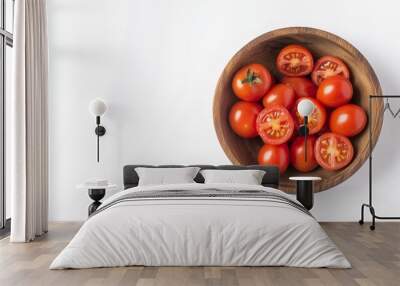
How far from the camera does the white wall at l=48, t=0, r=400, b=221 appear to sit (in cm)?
635

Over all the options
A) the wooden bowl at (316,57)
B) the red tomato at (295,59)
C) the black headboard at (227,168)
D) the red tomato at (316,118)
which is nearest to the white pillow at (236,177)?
the black headboard at (227,168)

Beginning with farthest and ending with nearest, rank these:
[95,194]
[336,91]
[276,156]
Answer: [276,156]
[336,91]
[95,194]

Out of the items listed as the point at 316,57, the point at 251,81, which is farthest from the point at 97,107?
the point at 316,57

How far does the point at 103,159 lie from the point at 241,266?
2.83 m

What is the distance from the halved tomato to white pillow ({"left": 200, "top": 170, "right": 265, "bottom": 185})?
50 cm

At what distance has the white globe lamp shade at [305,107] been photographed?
5895mm

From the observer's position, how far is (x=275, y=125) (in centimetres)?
610

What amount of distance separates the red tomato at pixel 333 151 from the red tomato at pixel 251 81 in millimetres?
834

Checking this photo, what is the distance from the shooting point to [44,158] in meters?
5.70

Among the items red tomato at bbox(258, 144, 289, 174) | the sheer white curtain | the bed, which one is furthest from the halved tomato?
the sheer white curtain

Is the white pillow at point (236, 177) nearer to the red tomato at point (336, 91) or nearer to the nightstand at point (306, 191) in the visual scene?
the nightstand at point (306, 191)

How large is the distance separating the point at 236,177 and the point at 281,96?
3.69 feet

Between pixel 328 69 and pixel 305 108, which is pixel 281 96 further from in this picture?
pixel 328 69

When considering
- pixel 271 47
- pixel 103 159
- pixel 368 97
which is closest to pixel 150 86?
pixel 103 159
